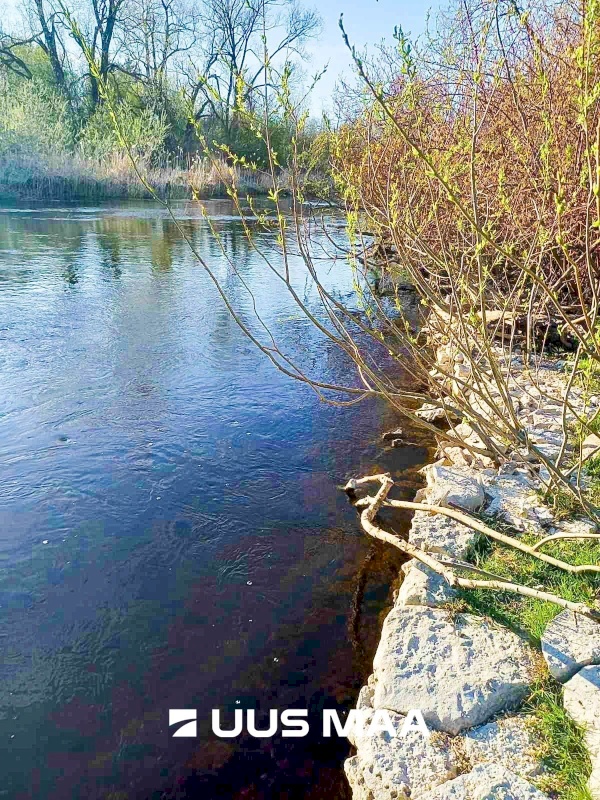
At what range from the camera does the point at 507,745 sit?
193 cm

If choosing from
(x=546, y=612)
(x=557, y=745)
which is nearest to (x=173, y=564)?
(x=546, y=612)

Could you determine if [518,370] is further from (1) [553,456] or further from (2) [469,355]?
(2) [469,355]

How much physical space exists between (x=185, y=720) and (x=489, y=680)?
116 cm

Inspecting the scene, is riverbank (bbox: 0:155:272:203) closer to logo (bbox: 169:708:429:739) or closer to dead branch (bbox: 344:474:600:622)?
dead branch (bbox: 344:474:600:622)

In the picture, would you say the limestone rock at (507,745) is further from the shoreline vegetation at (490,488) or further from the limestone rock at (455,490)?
the limestone rock at (455,490)

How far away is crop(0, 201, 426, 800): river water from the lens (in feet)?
7.20

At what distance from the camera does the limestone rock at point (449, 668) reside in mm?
2086

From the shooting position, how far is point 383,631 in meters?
2.50

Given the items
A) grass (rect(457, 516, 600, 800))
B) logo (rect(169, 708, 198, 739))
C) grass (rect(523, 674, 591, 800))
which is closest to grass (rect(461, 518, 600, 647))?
grass (rect(457, 516, 600, 800))

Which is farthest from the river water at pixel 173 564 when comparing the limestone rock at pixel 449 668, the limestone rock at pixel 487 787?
the limestone rock at pixel 487 787

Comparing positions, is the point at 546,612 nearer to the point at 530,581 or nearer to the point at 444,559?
the point at 530,581

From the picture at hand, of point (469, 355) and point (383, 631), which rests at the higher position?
point (469, 355)

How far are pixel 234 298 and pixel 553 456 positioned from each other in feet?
19.3

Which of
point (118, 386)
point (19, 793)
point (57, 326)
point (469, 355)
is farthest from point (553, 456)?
point (57, 326)
